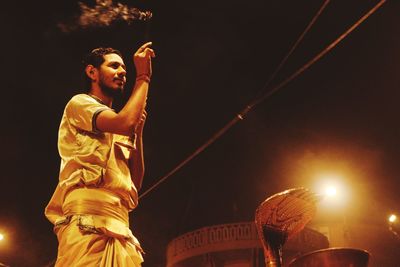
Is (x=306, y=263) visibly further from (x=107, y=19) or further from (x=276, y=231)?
(x=107, y=19)

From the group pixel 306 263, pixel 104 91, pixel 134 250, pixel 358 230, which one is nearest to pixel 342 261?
pixel 306 263

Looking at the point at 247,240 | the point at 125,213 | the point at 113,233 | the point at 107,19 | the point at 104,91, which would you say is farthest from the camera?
the point at 247,240

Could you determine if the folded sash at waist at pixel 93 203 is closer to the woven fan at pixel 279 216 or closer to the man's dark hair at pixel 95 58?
the man's dark hair at pixel 95 58

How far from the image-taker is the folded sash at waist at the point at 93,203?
95.2 inches

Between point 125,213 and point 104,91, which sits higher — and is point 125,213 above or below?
below

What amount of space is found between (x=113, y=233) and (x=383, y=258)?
1964 cm

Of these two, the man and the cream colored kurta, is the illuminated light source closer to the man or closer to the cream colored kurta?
the man

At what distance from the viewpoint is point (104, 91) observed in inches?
117

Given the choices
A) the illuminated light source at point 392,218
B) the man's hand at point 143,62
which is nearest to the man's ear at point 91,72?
the man's hand at point 143,62

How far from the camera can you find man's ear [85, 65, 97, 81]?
3.00 meters

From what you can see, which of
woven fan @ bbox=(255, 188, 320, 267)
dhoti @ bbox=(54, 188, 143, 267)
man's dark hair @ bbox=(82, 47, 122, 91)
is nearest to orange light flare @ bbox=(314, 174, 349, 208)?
woven fan @ bbox=(255, 188, 320, 267)

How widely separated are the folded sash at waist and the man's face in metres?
0.72

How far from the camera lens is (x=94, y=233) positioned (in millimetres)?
2340

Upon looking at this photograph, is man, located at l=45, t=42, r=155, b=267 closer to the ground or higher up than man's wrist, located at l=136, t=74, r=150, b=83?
closer to the ground
